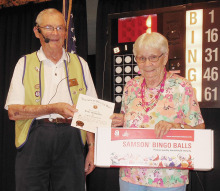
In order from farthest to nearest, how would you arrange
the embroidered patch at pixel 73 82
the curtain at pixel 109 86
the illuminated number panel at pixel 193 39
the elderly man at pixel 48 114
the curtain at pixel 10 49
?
the curtain at pixel 10 49, the curtain at pixel 109 86, the illuminated number panel at pixel 193 39, the embroidered patch at pixel 73 82, the elderly man at pixel 48 114

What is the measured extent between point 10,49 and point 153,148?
10.8 ft

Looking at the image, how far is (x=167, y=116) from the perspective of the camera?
1437 mm

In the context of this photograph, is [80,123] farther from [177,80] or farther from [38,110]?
[177,80]

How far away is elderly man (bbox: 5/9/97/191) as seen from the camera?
1569 mm

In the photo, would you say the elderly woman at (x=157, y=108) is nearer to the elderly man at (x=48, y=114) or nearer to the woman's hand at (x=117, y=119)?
the woman's hand at (x=117, y=119)

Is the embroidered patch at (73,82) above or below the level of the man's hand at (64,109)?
above

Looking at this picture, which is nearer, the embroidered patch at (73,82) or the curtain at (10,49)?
the embroidered patch at (73,82)

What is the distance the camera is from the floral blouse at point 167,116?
141cm

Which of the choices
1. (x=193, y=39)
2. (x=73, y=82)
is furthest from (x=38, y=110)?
(x=193, y=39)

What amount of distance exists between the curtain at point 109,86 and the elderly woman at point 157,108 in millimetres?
1443

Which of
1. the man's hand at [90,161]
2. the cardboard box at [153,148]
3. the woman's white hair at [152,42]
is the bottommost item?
the man's hand at [90,161]

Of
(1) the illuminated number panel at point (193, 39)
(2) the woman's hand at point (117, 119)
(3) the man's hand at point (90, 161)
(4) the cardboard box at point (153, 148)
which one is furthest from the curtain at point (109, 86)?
(4) the cardboard box at point (153, 148)

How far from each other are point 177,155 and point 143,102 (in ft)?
1.05

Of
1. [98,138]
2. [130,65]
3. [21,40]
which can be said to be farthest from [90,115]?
[21,40]
